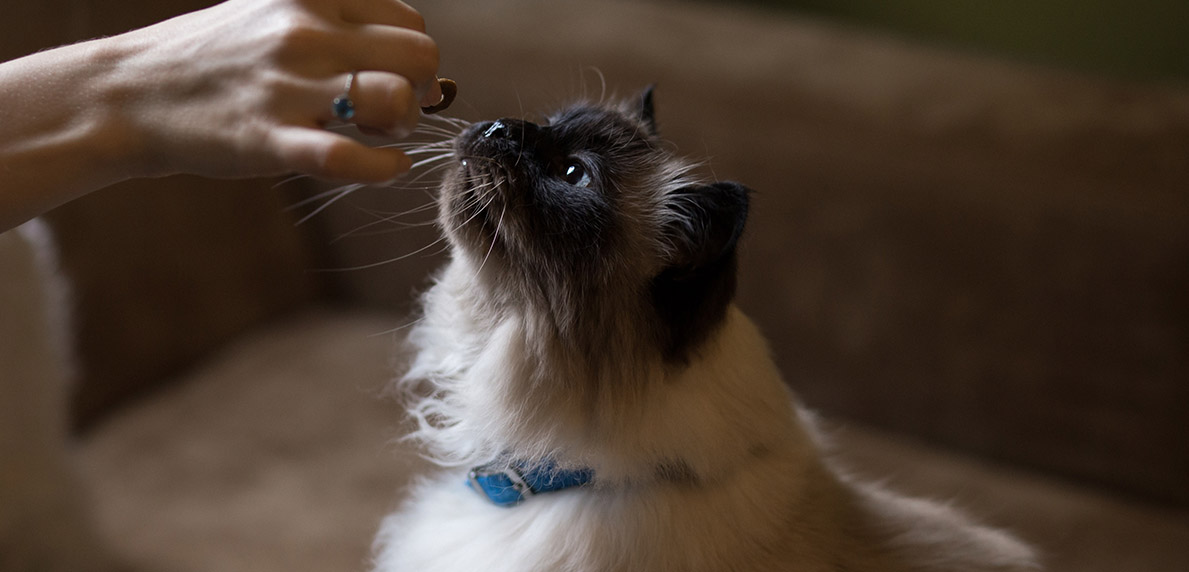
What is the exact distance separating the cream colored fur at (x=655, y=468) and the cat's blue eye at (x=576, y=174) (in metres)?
0.14

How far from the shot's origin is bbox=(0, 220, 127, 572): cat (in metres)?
1.41

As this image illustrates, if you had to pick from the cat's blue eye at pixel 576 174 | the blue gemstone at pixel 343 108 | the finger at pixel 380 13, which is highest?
the finger at pixel 380 13

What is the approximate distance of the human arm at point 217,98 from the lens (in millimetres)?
699

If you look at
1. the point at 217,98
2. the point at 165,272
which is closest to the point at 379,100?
the point at 217,98

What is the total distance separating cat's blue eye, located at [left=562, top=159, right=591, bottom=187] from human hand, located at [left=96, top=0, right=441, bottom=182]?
0.95 ft

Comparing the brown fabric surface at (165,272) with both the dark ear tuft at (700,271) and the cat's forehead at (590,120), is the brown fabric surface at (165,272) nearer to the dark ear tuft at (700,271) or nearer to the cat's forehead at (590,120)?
the cat's forehead at (590,120)

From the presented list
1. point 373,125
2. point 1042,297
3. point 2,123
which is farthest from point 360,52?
point 1042,297

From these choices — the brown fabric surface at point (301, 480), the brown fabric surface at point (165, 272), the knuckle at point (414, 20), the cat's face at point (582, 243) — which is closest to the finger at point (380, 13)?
the knuckle at point (414, 20)

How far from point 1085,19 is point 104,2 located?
227cm

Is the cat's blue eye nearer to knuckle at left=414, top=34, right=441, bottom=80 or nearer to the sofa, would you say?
knuckle at left=414, top=34, right=441, bottom=80

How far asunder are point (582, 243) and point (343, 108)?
0.35 meters

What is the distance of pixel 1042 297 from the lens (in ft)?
5.68

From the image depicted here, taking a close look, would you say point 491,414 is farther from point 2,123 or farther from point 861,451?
point 861,451

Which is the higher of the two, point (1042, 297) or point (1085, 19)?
point (1085, 19)
